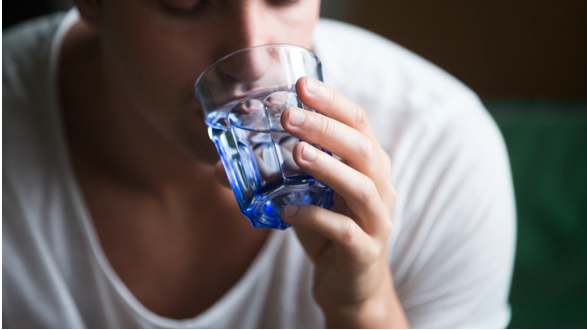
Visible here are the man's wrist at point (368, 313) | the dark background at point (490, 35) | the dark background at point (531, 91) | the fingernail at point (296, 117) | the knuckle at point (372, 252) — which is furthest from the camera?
the dark background at point (490, 35)

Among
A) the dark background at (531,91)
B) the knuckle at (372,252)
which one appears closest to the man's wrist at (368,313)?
the knuckle at (372,252)

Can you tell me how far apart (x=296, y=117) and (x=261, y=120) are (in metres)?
0.13

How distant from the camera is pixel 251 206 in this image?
640 mm

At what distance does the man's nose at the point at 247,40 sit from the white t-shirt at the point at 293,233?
1.33 feet

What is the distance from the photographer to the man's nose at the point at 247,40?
0.61m

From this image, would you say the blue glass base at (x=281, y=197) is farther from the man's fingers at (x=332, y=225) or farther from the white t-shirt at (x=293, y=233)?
the white t-shirt at (x=293, y=233)

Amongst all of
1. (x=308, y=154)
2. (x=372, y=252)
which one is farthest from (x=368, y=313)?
(x=308, y=154)

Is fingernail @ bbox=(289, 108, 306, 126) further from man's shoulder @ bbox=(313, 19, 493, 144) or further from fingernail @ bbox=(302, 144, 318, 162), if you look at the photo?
man's shoulder @ bbox=(313, 19, 493, 144)

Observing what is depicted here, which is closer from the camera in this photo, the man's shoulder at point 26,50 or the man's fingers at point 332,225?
the man's fingers at point 332,225

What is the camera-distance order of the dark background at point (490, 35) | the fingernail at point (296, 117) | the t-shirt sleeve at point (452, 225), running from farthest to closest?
the dark background at point (490, 35) < the t-shirt sleeve at point (452, 225) < the fingernail at point (296, 117)

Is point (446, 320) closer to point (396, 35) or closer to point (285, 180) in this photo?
point (285, 180)

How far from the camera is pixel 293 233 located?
987 mm

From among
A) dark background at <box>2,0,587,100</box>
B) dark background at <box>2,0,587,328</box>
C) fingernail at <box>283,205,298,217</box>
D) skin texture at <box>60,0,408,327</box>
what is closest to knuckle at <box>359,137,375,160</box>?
skin texture at <box>60,0,408,327</box>

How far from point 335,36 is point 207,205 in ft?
1.77
